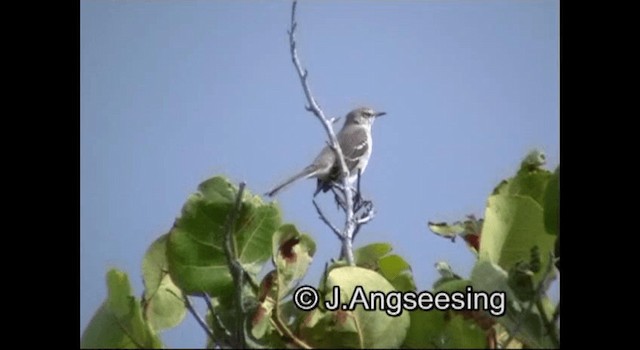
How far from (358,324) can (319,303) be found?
102mm

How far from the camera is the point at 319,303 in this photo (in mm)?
1499

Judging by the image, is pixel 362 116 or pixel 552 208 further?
pixel 362 116

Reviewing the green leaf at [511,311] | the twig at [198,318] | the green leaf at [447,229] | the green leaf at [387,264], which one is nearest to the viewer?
the green leaf at [511,311]

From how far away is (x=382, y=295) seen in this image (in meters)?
1.45

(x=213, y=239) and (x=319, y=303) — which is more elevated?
(x=213, y=239)

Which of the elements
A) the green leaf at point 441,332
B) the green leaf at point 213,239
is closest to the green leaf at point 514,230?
the green leaf at point 441,332

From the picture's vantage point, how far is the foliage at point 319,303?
4.50 feet

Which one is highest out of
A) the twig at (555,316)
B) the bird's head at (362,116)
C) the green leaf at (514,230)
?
the bird's head at (362,116)

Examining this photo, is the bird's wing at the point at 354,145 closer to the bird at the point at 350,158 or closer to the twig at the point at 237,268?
the bird at the point at 350,158

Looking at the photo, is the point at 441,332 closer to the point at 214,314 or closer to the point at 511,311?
the point at 511,311

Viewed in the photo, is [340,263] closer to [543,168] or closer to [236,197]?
[236,197]

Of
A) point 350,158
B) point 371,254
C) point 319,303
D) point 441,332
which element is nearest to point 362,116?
point 350,158

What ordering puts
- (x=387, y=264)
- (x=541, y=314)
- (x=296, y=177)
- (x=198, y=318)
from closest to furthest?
(x=541, y=314) → (x=198, y=318) → (x=387, y=264) → (x=296, y=177)

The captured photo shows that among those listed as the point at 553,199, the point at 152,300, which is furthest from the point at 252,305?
the point at 553,199
